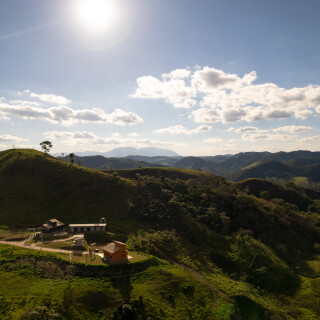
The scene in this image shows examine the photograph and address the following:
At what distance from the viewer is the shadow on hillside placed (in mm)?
39222

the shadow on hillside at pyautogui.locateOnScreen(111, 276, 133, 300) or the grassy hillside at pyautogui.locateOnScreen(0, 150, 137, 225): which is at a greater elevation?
the grassy hillside at pyautogui.locateOnScreen(0, 150, 137, 225)

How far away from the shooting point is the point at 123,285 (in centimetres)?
4153

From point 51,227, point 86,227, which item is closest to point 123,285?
point 86,227

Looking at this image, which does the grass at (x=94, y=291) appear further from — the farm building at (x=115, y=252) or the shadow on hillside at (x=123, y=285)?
the farm building at (x=115, y=252)

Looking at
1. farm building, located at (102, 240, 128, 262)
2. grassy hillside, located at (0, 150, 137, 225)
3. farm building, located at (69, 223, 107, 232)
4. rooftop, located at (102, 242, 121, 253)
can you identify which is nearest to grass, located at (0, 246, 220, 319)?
farm building, located at (102, 240, 128, 262)

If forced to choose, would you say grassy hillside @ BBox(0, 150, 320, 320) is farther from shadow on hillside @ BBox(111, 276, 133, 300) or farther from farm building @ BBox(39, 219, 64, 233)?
farm building @ BBox(39, 219, 64, 233)

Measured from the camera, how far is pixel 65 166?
10556cm

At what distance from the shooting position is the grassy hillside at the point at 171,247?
128ft

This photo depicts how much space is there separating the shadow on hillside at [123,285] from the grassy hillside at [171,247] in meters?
0.19

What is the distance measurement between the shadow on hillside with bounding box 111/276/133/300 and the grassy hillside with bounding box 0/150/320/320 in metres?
0.19

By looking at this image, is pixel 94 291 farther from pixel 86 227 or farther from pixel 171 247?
pixel 86 227

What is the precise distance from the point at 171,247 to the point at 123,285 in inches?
979

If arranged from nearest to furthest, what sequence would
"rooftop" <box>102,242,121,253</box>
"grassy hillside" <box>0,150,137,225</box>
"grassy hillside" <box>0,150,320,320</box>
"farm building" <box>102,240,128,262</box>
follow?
"grassy hillside" <box>0,150,320,320</box> < "farm building" <box>102,240,128,262</box> < "rooftop" <box>102,242,121,253</box> < "grassy hillside" <box>0,150,137,225</box>

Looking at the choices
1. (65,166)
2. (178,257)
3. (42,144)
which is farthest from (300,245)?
(42,144)
